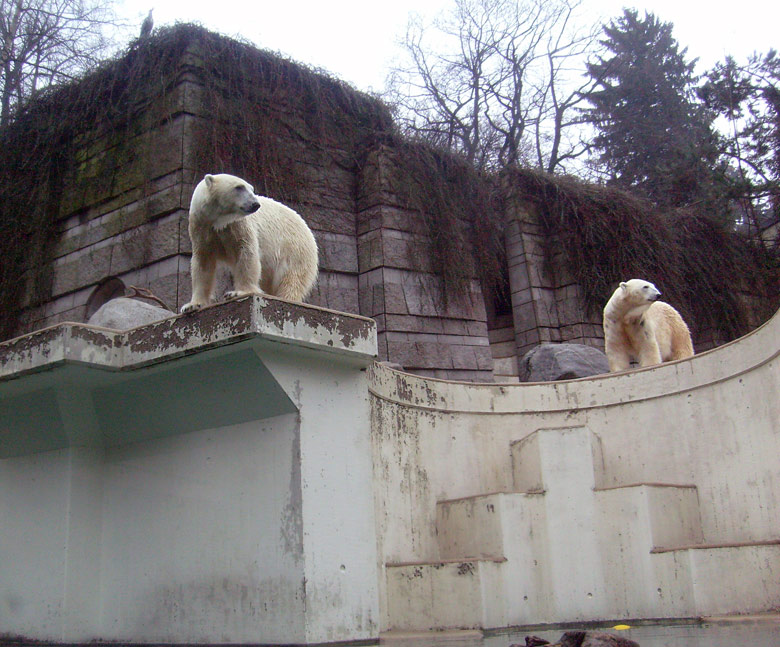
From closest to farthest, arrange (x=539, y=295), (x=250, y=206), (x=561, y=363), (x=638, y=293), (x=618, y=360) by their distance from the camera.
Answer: (x=250, y=206) → (x=638, y=293) → (x=618, y=360) → (x=561, y=363) → (x=539, y=295)

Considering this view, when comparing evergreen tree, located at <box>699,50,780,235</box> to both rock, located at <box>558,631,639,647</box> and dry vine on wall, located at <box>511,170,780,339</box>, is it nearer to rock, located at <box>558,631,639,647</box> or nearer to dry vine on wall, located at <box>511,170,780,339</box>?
dry vine on wall, located at <box>511,170,780,339</box>

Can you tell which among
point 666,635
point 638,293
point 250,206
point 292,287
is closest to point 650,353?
point 638,293

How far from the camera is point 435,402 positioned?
5.91 metres

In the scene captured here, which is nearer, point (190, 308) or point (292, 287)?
point (190, 308)

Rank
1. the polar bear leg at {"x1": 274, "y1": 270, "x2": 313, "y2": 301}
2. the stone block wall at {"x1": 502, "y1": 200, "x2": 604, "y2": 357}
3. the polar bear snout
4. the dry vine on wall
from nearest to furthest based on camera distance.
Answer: the polar bear snout, the polar bear leg at {"x1": 274, "y1": 270, "x2": 313, "y2": 301}, the stone block wall at {"x1": 502, "y1": 200, "x2": 604, "y2": 357}, the dry vine on wall

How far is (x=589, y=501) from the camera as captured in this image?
5492 millimetres

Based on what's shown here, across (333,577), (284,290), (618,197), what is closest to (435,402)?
(284,290)

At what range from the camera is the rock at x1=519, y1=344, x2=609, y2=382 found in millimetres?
8484

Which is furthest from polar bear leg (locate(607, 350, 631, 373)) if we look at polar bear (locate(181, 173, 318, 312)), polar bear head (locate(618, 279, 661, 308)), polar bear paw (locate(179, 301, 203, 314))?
polar bear paw (locate(179, 301, 203, 314))

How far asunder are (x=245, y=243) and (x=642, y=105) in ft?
65.9

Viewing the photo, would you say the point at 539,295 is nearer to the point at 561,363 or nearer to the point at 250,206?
the point at 561,363

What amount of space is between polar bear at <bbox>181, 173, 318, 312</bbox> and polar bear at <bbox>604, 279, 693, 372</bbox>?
10.5ft

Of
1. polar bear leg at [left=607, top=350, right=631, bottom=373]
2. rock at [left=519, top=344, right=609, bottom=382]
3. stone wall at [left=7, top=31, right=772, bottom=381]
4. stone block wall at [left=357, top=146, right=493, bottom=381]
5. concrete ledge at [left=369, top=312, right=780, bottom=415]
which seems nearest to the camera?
concrete ledge at [left=369, top=312, right=780, bottom=415]

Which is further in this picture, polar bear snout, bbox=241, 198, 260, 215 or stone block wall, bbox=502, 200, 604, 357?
stone block wall, bbox=502, 200, 604, 357
